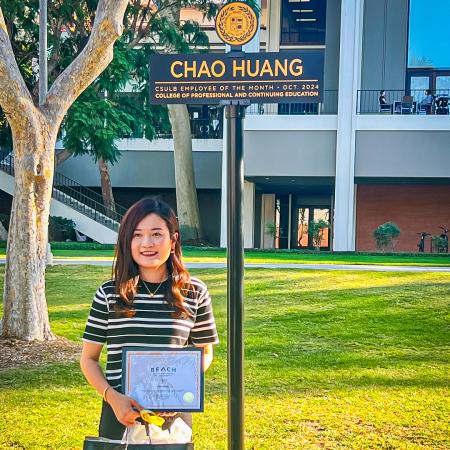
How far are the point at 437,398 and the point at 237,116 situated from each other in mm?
3818

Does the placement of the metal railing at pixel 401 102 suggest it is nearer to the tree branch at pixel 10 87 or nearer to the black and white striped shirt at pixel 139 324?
the tree branch at pixel 10 87

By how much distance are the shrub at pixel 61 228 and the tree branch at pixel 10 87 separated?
17382mm

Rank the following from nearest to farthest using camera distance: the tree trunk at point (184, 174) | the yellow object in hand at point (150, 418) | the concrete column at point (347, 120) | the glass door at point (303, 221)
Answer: the yellow object in hand at point (150, 418) → the concrete column at point (347, 120) → the tree trunk at point (184, 174) → the glass door at point (303, 221)

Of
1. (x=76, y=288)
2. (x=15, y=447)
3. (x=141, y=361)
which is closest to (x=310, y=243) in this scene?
(x=76, y=288)

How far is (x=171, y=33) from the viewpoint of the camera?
650 inches

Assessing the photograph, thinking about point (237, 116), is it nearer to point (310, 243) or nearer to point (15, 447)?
point (15, 447)

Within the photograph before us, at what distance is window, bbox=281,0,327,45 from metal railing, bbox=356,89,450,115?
3712 millimetres

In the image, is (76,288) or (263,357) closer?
(263,357)

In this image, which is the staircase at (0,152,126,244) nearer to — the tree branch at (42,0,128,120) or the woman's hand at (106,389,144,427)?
the tree branch at (42,0,128,120)

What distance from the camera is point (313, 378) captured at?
21.8 ft

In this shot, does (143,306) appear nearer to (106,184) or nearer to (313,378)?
(313,378)

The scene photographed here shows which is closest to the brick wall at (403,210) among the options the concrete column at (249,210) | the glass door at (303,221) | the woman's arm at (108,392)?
the glass door at (303,221)

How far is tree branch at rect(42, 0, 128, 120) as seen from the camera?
7477 mm

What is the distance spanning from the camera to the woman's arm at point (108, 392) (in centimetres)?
260
